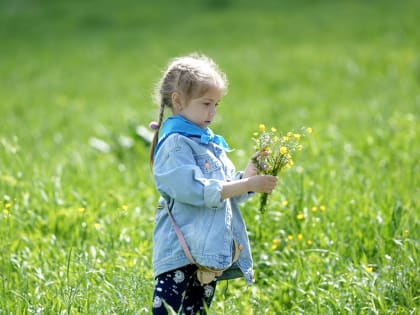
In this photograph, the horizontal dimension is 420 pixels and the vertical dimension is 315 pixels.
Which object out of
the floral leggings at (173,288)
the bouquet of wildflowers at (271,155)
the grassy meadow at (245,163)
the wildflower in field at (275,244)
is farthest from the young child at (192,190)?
the wildflower in field at (275,244)

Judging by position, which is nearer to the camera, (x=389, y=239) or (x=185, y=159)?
(x=185, y=159)

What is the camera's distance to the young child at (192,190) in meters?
3.00

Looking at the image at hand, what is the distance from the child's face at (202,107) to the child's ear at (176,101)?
0.06 feet

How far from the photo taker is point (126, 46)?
15.9m

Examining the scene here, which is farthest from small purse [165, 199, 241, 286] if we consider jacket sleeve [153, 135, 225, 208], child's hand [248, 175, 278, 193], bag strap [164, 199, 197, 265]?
child's hand [248, 175, 278, 193]

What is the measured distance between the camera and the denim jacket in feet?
9.77

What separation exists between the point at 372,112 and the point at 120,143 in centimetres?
314

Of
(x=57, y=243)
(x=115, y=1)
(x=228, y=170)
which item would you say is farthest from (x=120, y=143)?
(x=115, y=1)

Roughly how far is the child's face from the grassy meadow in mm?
881

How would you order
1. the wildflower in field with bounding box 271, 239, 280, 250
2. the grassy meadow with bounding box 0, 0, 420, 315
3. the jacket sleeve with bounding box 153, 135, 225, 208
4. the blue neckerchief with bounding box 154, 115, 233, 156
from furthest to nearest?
the wildflower in field with bounding box 271, 239, 280, 250 < the grassy meadow with bounding box 0, 0, 420, 315 < the blue neckerchief with bounding box 154, 115, 233, 156 < the jacket sleeve with bounding box 153, 135, 225, 208

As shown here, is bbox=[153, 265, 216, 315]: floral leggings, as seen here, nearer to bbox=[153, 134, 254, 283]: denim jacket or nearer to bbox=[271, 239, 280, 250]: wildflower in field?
bbox=[153, 134, 254, 283]: denim jacket

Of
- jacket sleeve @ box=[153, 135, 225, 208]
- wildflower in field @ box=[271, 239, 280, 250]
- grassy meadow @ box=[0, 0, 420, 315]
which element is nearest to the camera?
jacket sleeve @ box=[153, 135, 225, 208]

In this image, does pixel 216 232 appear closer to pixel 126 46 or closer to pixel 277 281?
pixel 277 281

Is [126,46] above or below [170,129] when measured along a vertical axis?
above
